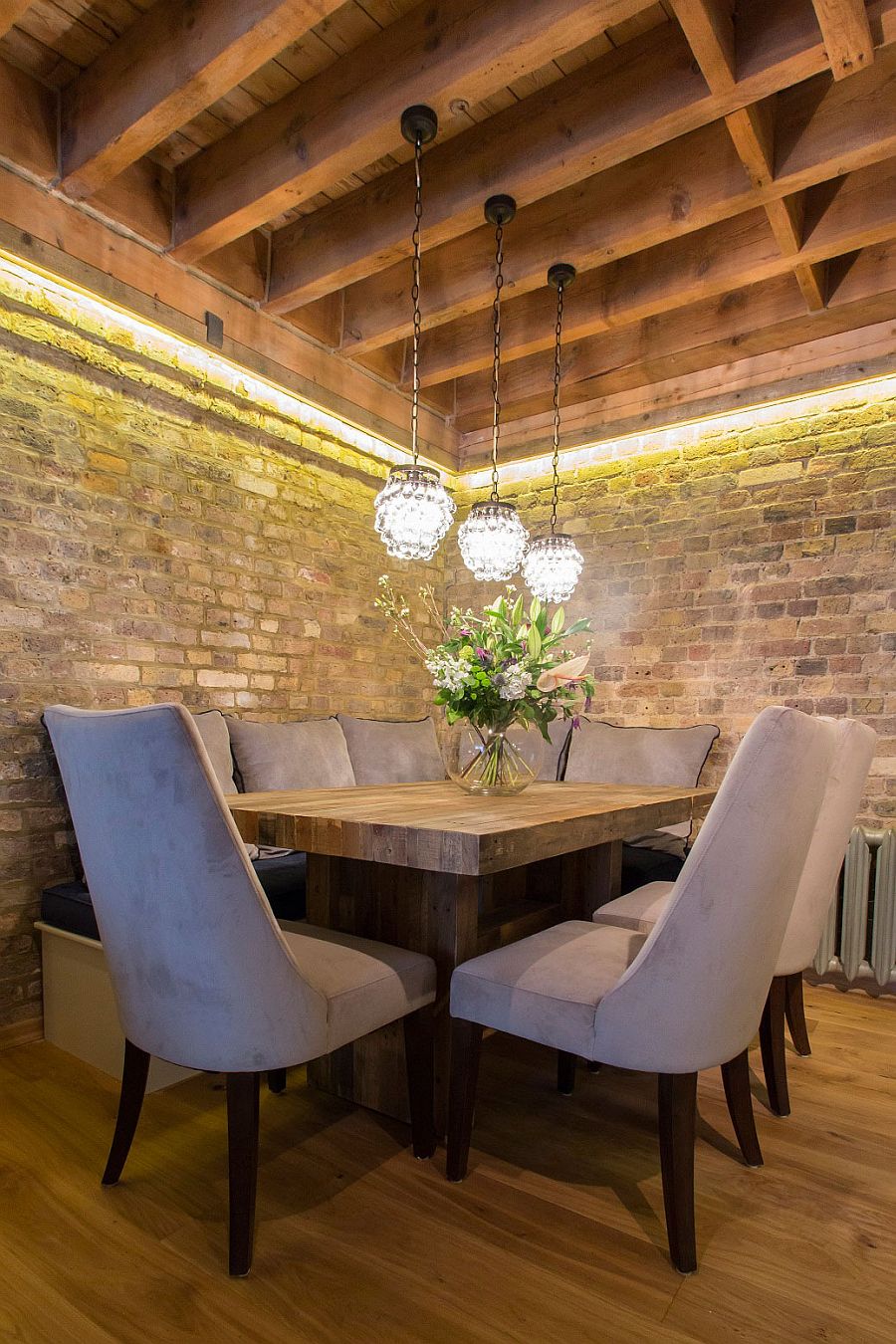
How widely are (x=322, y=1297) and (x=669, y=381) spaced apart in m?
3.99

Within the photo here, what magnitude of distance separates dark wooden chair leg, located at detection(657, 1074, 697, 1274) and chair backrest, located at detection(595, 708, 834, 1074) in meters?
0.06

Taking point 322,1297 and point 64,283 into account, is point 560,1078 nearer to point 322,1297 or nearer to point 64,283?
point 322,1297

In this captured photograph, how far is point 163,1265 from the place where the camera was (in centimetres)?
146

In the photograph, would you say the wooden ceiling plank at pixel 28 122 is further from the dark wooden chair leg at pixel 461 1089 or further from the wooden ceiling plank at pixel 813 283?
the dark wooden chair leg at pixel 461 1089

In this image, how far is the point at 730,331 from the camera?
3602 millimetres

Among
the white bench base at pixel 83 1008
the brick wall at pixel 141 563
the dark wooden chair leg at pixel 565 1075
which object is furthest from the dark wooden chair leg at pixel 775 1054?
the brick wall at pixel 141 563

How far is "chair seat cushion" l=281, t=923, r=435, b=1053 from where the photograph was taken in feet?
5.06

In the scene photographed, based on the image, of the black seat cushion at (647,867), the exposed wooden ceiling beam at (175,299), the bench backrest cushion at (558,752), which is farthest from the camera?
the bench backrest cushion at (558,752)

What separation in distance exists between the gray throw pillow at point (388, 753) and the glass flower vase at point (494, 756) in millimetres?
1227

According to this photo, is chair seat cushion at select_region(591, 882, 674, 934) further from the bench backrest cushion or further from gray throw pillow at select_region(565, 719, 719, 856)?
the bench backrest cushion

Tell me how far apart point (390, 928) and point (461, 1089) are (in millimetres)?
451

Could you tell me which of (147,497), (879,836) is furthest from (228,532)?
(879,836)

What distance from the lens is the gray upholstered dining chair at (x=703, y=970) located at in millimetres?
1376

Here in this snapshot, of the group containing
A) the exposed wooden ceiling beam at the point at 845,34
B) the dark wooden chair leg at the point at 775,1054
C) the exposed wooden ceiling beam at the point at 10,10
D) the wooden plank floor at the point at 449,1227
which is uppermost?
the exposed wooden ceiling beam at the point at 10,10
